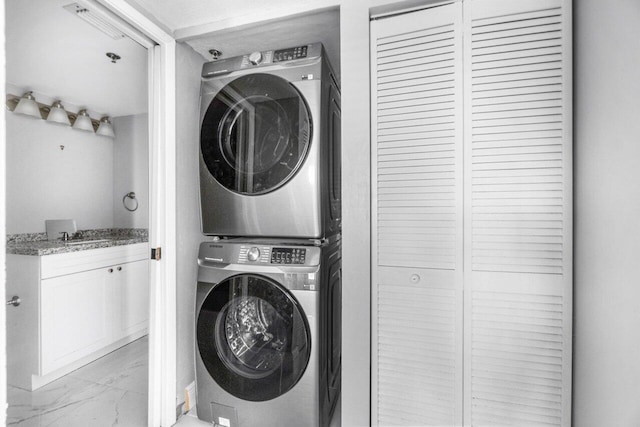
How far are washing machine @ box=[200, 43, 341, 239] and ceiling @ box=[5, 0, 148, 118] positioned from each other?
3.41 ft

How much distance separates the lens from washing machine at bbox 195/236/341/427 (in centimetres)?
146

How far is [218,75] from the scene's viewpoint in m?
1.69

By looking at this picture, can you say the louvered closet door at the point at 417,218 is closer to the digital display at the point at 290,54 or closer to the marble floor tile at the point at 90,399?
the digital display at the point at 290,54

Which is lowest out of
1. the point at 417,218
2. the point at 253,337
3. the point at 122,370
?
the point at 122,370

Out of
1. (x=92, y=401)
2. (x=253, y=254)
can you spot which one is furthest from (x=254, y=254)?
(x=92, y=401)

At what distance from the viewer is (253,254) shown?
1565 mm

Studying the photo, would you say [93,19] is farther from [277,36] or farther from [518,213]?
[518,213]

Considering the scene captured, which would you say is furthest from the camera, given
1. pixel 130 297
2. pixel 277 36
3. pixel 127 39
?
pixel 130 297

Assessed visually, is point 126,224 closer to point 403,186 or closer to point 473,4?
point 403,186

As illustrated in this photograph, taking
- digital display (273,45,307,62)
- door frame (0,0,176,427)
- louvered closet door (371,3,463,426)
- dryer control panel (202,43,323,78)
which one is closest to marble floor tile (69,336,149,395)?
door frame (0,0,176,427)

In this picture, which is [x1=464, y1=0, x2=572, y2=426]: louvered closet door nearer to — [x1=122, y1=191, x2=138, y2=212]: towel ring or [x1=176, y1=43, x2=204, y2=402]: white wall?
[x1=176, y1=43, x2=204, y2=402]: white wall

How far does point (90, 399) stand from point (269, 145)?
6.61 feet

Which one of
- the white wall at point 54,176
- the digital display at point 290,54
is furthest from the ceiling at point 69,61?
the digital display at point 290,54

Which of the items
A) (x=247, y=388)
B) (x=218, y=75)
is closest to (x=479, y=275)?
(x=247, y=388)
